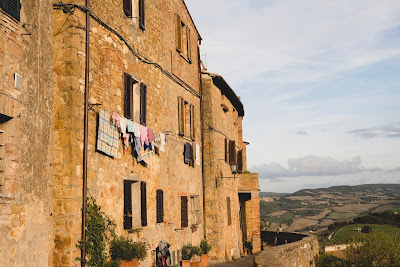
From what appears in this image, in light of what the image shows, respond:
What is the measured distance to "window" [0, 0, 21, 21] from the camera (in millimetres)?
7129

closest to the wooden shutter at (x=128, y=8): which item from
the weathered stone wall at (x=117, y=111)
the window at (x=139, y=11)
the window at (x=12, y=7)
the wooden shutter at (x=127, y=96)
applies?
the window at (x=139, y=11)

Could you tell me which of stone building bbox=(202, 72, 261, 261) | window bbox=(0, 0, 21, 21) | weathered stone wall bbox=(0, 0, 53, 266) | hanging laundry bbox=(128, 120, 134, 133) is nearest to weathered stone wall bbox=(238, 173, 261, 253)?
stone building bbox=(202, 72, 261, 261)

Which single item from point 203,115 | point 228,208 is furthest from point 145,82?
point 228,208

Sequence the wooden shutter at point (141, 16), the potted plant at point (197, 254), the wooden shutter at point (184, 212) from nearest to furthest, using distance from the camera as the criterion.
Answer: the wooden shutter at point (141, 16) → the potted plant at point (197, 254) → the wooden shutter at point (184, 212)

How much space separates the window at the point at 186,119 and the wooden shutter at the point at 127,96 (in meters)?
4.13

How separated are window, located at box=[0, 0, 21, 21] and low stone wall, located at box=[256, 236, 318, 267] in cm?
771

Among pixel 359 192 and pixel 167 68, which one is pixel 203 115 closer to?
pixel 167 68

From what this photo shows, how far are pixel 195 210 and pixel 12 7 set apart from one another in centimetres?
1081

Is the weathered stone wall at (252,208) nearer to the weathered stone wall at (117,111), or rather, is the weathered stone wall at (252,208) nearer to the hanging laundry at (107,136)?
the weathered stone wall at (117,111)

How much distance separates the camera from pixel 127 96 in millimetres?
11242

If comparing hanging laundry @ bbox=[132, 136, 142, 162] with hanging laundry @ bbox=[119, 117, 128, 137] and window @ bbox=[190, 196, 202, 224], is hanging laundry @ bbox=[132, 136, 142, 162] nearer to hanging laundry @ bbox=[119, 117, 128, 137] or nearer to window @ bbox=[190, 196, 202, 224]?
hanging laundry @ bbox=[119, 117, 128, 137]

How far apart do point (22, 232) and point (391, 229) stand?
56.8m

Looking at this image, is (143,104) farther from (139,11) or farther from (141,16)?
(139,11)

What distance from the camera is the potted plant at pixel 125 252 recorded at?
995cm
